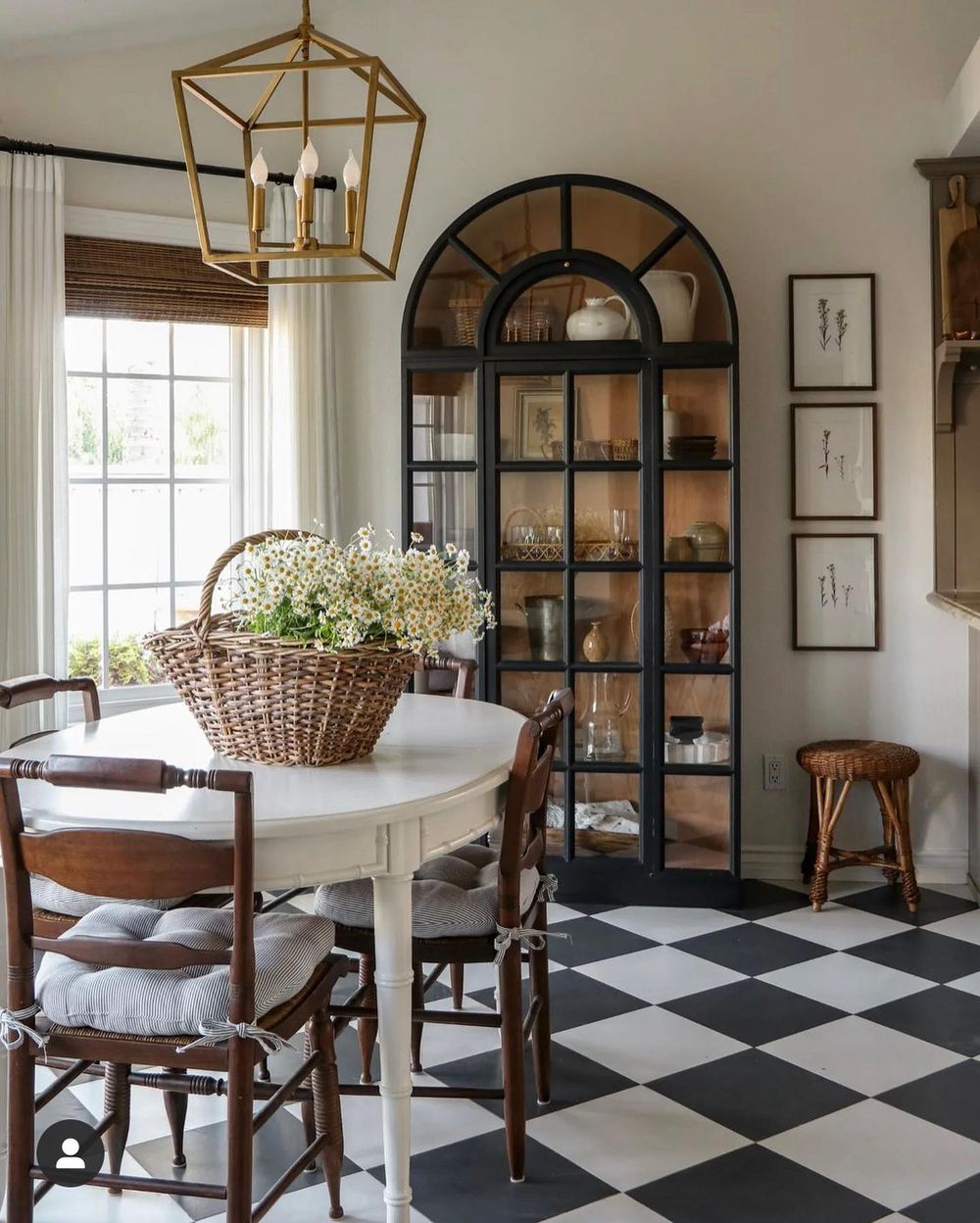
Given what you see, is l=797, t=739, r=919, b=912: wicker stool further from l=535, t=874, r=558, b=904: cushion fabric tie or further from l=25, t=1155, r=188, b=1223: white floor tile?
l=25, t=1155, r=188, b=1223: white floor tile

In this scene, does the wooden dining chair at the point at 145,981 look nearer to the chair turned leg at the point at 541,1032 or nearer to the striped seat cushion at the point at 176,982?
the striped seat cushion at the point at 176,982

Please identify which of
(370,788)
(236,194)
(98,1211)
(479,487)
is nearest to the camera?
(370,788)

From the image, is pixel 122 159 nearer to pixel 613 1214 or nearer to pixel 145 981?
pixel 145 981

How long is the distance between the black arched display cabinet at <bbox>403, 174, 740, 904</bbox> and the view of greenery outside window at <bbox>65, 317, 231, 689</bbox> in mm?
766

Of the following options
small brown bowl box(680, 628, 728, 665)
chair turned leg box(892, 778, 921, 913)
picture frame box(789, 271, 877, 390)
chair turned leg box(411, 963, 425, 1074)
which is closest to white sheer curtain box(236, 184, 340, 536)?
small brown bowl box(680, 628, 728, 665)

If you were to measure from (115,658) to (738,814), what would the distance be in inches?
83.7

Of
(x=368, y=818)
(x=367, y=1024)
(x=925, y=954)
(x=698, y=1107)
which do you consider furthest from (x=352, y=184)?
(x=925, y=954)

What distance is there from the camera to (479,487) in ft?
13.0

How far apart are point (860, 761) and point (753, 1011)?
3.37ft

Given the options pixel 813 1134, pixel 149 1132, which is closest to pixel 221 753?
pixel 149 1132

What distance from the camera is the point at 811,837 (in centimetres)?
406

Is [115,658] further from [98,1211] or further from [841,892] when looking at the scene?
[841,892]

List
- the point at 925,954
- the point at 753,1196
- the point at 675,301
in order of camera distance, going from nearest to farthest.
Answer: the point at 753,1196 → the point at 925,954 → the point at 675,301

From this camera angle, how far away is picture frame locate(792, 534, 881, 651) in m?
4.13
